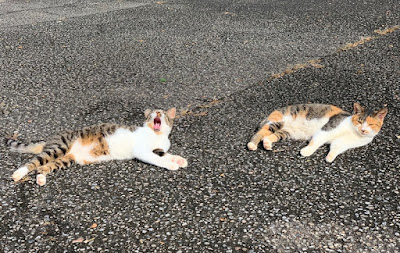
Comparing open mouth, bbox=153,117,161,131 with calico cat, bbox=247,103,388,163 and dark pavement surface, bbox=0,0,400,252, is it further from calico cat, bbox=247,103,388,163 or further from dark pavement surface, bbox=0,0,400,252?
calico cat, bbox=247,103,388,163

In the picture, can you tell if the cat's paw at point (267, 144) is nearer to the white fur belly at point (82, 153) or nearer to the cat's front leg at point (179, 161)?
the cat's front leg at point (179, 161)

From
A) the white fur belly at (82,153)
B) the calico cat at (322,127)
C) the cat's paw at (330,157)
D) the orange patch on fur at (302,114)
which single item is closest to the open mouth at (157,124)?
the white fur belly at (82,153)

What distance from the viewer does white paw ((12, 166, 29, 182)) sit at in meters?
4.32

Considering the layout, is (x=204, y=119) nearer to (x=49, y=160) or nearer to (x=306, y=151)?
(x=306, y=151)

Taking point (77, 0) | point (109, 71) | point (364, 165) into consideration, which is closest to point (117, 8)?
point (77, 0)

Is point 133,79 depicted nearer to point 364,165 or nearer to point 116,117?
point 116,117

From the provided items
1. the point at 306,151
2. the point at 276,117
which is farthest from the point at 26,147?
the point at 306,151

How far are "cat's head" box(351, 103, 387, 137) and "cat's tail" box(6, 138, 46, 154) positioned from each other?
380cm

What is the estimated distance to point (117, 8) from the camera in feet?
41.6

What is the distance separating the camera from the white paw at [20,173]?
14.2 ft

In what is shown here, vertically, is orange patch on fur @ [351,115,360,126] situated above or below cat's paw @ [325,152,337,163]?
above

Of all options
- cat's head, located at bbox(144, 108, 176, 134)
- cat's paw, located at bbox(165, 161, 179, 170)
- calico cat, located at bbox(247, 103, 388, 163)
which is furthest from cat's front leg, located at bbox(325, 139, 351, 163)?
cat's head, located at bbox(144, 108, 176, 134)

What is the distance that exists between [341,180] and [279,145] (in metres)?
0.97

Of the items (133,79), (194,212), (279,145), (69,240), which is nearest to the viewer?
(69,240)
